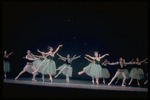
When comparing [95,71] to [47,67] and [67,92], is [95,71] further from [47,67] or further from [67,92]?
[47,67]

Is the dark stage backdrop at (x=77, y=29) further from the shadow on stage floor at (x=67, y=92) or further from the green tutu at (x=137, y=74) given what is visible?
the shadow on stage floor at (x=67, y=92)

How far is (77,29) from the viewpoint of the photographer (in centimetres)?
754

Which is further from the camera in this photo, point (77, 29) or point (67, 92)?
point (77, 29)

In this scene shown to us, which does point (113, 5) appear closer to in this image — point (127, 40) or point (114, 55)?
point (127, 40)

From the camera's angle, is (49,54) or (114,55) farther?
(114,55)

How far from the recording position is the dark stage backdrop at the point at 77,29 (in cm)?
691

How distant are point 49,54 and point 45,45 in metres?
1.87

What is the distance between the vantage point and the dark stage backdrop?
6.91 m

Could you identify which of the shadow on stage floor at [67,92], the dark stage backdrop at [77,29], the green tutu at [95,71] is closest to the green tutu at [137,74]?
the dark stage backdrop at [77,29]

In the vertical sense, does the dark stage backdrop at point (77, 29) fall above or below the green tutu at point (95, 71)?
above

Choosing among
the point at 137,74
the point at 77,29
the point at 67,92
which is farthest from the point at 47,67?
the point at 137,74

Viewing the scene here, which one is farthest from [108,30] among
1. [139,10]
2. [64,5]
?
[64,5]

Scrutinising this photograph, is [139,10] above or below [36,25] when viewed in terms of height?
above

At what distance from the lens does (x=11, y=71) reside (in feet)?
26.0
